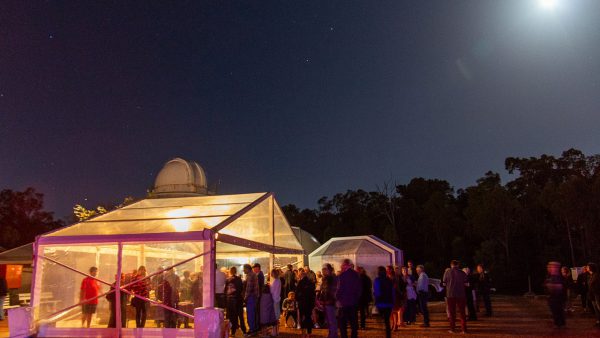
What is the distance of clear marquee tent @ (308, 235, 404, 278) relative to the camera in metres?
21.2

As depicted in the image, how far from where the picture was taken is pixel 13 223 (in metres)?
39.8

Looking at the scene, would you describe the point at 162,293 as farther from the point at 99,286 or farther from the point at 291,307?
the point at 291,307

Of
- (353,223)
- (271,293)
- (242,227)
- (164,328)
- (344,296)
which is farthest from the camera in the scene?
(353,223)

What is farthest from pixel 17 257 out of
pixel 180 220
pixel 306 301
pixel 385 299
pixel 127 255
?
pixel 385 299

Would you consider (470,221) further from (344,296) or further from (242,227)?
(344,296)

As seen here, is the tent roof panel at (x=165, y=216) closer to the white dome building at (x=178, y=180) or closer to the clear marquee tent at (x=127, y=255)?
the clear marquee tent at (x=127, y=255)

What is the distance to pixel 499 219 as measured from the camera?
3775 cm

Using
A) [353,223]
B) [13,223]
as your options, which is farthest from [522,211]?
[13,223]

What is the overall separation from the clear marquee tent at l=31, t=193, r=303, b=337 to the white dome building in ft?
45.8

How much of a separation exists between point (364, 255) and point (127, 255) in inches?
481

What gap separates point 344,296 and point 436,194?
37300 mm

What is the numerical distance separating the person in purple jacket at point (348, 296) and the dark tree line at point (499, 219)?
93.9 feet

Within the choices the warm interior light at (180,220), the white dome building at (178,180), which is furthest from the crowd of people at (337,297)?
the white dome building at (178,180)

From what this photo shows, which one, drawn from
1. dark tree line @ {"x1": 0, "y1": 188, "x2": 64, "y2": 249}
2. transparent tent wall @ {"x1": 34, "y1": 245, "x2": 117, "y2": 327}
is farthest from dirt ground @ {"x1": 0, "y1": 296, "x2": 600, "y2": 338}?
dark tree line @ {"x1": 0, "y1": 188, "x2": 64, "y2": 249}
